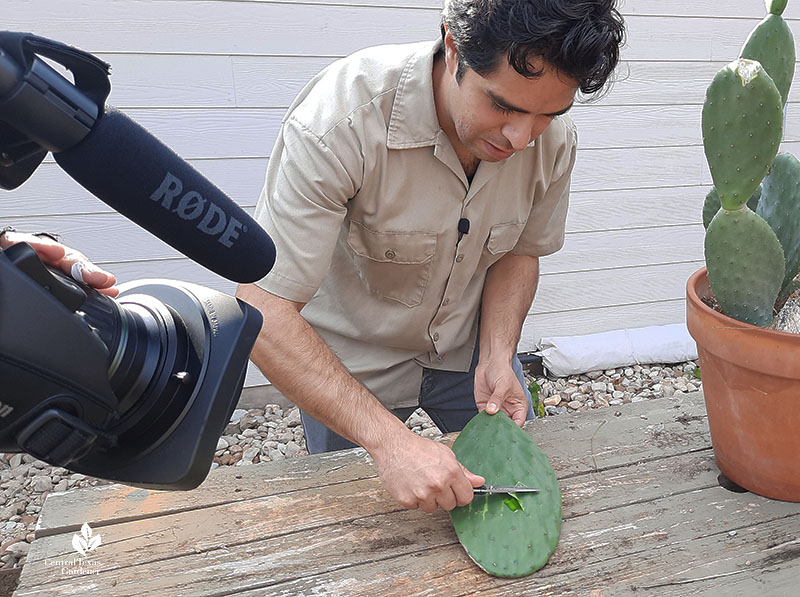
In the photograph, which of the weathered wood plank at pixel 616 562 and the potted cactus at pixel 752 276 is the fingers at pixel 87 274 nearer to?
the weathered wood plank at pixel 616 562

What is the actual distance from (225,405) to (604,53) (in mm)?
808

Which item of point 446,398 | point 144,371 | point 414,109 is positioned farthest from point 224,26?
point 144,371

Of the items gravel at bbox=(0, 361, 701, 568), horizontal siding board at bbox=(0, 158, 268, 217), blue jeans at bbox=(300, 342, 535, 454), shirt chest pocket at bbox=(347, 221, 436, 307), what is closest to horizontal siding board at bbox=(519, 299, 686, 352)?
gravel at bbox=(0, 361, 701, 568)

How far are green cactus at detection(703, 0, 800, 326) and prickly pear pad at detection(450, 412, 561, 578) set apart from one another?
385 mm

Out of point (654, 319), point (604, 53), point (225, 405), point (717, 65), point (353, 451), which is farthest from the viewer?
point (654, 319)

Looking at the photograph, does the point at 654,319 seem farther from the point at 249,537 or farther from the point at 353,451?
the point at 249,537

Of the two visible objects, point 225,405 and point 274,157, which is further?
point 274,157

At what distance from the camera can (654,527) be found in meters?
1.02

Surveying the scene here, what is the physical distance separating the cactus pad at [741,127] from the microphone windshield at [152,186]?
77cm

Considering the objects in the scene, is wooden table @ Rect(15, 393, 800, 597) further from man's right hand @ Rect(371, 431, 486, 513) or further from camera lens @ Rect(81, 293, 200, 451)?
camera lens @ Rect(81, 293, 200, 451)

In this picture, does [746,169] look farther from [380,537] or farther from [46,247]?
[46,247]

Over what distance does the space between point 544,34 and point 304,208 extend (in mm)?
476

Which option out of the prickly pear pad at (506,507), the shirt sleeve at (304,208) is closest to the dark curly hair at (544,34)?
the shirt sleeve at (304,208)

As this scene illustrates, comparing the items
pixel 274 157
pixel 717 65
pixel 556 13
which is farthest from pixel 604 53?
pixel 717 65
